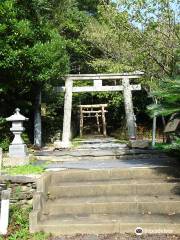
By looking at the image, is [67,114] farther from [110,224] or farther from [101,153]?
[110,224]

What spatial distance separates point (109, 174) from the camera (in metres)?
8.51

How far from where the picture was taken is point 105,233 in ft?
22.0

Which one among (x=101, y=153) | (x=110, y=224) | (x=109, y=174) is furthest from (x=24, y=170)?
(x=101, y=153)

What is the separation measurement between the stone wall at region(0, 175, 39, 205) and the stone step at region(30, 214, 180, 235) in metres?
0.85

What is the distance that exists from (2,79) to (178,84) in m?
6.95

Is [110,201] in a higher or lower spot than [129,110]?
lower

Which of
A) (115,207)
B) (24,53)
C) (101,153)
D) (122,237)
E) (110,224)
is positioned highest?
(24,53)

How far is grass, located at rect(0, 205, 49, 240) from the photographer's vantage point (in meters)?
6.60

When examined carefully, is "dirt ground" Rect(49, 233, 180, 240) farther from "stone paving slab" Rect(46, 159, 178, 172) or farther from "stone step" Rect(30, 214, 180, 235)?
"stone paving slab" Rect(46, 159, 178, 172)

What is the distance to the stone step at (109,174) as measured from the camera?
842 centimetres

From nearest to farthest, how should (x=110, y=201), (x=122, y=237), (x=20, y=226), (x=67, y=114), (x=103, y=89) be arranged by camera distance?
1. (x=122, y=237)
2. (x=20, y=226)
3. (x=110, y=201)
4. (x=67, y=114)
5. (x=103, y=89)

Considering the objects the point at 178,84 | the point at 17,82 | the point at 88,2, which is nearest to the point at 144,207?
the point at 178,84

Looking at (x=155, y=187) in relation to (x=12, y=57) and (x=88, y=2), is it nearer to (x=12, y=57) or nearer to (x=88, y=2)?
(x=12, y=57)

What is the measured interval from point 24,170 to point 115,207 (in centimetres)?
247
